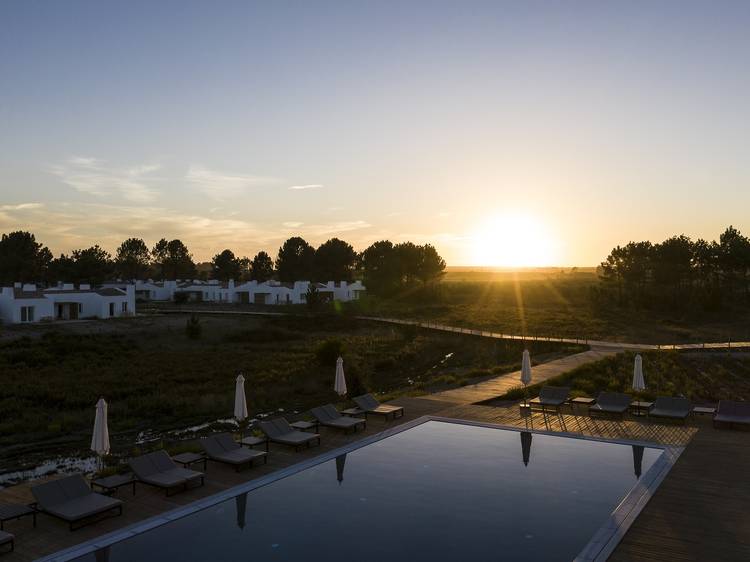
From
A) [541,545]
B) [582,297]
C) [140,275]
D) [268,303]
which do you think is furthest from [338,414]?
[140,275]

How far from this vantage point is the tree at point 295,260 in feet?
319

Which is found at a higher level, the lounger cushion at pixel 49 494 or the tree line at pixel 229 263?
the tree line at pixel 229 263

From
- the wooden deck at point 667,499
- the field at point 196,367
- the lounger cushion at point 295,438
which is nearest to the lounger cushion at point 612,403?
the wooden deck at point 667,499

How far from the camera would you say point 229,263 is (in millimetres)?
109438

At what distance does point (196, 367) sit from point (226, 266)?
80.8 meters

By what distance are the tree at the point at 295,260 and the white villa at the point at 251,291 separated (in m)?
12.3

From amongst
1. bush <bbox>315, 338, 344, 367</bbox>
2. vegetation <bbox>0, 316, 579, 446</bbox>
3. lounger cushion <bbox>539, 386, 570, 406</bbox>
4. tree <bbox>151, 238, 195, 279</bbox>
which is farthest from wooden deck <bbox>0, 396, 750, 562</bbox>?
tree <bbox>151, 238, 195, 279</bbox>

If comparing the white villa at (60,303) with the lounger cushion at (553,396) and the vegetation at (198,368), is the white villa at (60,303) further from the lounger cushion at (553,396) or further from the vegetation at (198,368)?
the lounger cushion at (553,396)

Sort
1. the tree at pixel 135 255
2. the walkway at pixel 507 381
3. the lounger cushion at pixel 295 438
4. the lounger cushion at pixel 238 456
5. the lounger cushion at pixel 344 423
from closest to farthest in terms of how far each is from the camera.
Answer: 1. the lounger cushion at pixel 238 456
2. the lounger cushion at pixel 295 438
3. the lounger cushion at pixel 344 423
4. the walkway at pixel 507 381
5. the tree at pixel 135 255

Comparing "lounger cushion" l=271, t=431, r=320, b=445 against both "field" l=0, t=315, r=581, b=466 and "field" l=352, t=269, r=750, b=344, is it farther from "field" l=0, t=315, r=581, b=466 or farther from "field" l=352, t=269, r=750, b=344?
"field" l=352, t=269, r=750, b=344

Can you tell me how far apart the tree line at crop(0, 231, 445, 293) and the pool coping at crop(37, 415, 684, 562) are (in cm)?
6891

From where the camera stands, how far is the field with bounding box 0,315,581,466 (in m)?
20.3

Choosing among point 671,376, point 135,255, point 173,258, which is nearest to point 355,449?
point 671,376

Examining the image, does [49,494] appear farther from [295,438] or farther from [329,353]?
[329,353]
